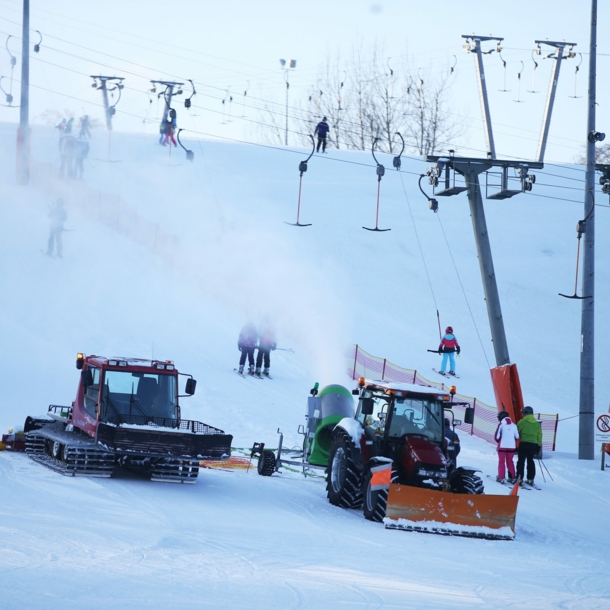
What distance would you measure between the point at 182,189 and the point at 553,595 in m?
37.5

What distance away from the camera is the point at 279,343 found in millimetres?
28000

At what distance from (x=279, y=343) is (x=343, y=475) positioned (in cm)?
1477

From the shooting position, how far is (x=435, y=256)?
40.6 m

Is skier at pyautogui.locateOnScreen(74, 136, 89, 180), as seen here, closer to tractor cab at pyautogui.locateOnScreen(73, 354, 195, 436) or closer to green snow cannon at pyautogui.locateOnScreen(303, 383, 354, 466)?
tractor cab at pyautogui.locateOnScreen(73, 354, 195, 436)

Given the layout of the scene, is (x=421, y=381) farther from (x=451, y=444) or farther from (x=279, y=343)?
(x=451, y=444)

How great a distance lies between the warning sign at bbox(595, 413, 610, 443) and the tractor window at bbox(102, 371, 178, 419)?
832 centimetres

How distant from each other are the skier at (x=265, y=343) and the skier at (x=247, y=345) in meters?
0.16

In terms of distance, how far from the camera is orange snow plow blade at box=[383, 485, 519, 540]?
38.4ft

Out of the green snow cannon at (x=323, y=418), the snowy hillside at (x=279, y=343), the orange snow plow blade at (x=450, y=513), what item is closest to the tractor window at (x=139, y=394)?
the snowy hillside at (x=279, y=343)

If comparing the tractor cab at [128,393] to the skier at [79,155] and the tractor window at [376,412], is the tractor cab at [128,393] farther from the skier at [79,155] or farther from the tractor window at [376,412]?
the skier at [79,155]

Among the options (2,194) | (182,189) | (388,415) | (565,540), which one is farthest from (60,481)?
(182,189)

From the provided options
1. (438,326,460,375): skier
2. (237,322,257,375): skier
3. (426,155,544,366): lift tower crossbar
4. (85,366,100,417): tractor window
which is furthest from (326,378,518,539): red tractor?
(438,326,460,375): skier

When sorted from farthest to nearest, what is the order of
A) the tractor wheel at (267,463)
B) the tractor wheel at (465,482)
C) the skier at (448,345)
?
the skier at (448,345) < the tractor wheel at (267,463) < the tractor wheel at (465,482)

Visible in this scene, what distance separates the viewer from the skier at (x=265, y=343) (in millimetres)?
23828
